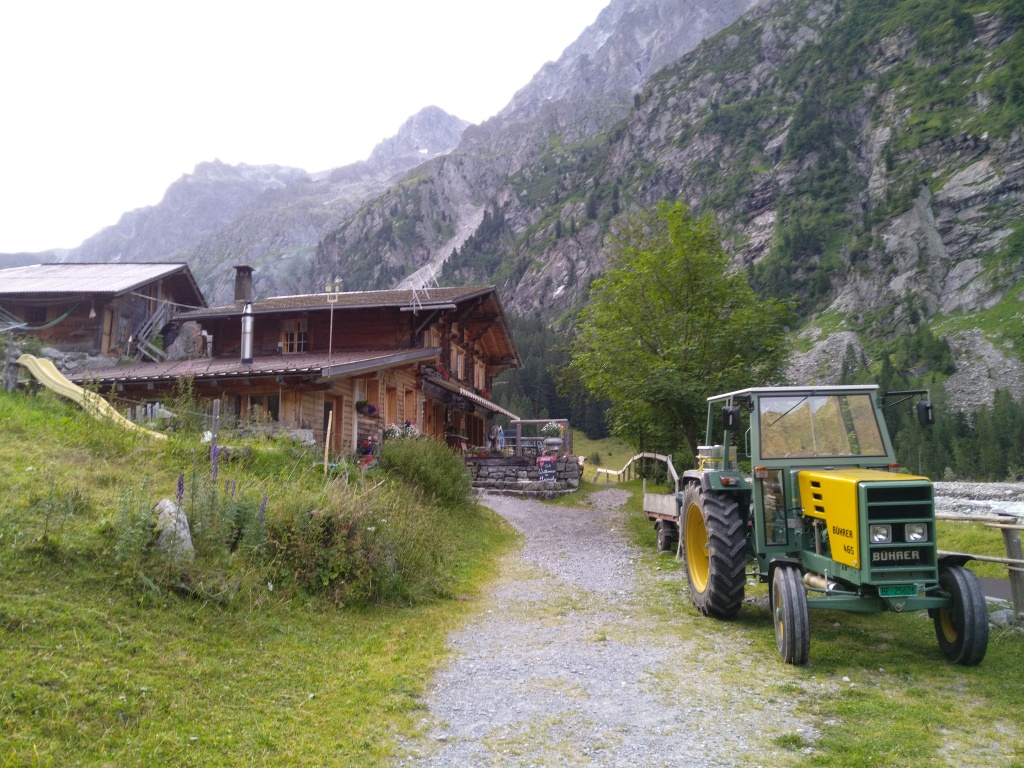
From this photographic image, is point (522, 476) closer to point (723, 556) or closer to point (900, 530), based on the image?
point (723, 556)

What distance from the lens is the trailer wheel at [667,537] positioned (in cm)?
1287

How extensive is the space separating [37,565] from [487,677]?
3.78 meters

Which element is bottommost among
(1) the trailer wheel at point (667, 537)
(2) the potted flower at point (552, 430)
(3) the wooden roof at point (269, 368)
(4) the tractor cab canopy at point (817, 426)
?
(1) the trailer wheel at point (667, 537)

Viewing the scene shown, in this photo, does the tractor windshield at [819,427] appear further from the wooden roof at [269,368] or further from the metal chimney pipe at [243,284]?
the metal chimney pipe at [243,284]

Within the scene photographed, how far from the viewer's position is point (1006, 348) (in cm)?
7438

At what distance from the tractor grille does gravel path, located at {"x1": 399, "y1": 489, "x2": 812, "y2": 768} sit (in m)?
1.31

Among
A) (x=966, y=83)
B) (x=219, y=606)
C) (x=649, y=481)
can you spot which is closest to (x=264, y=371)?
(x=219, y=606)

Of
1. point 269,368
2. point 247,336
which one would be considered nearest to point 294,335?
point 247,336

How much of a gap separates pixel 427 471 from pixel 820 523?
31.3ft

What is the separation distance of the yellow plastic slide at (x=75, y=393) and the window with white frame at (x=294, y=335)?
316 inches

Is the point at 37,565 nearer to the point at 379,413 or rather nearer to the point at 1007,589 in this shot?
the point at 1007,589

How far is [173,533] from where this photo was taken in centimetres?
618

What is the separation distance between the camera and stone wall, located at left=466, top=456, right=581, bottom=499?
74.8ft

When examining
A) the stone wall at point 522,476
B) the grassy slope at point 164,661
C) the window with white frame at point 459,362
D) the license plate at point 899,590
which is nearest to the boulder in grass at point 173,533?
the grassy slope at point 164,661
